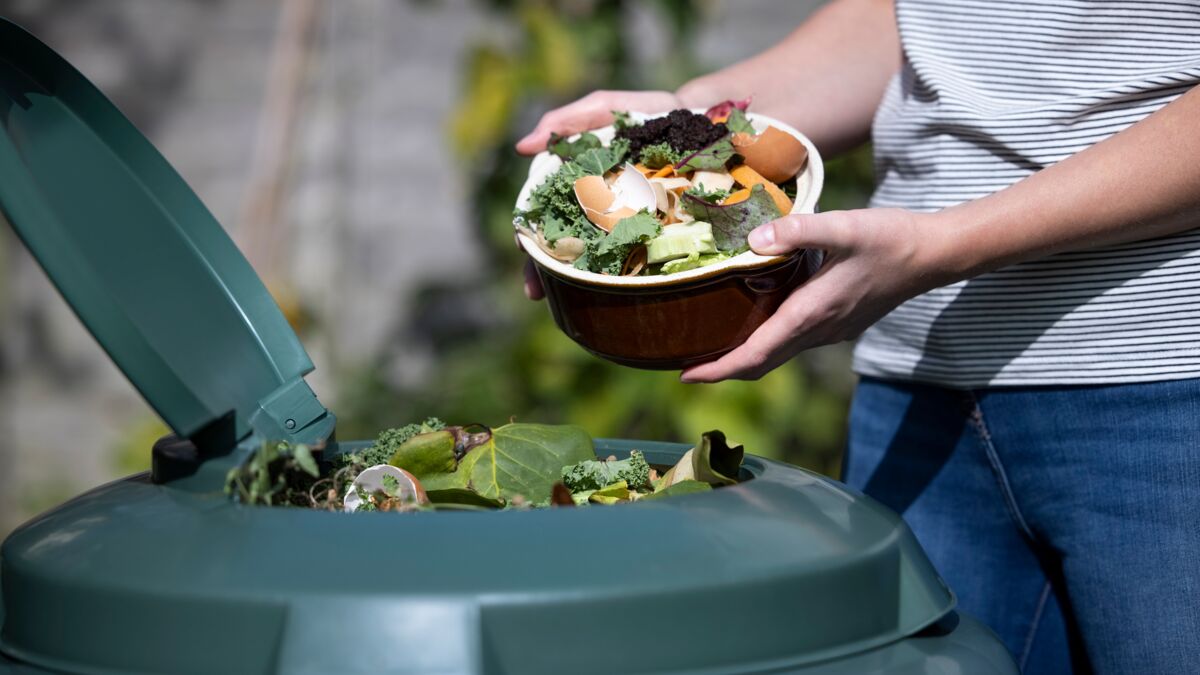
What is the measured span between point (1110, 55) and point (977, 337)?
31 cm

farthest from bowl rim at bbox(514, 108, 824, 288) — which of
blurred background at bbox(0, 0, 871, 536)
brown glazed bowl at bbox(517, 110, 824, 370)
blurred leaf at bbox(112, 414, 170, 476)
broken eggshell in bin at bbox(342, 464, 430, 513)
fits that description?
blurred leaf at bbox(112, 414, 170, 476)

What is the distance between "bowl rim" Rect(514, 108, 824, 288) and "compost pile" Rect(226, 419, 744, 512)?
0.47 ft

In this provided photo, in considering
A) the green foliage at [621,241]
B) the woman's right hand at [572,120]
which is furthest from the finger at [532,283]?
the green foliage at [621,241]

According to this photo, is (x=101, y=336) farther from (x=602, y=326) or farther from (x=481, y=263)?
(x=481, y=263)

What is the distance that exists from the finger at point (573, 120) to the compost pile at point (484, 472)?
397mm

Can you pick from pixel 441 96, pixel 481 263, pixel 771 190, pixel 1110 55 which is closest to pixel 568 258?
pixel 771 190

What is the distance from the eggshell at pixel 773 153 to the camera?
45.3 inches

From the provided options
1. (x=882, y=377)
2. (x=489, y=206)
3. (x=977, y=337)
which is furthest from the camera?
(x=489, y=206)

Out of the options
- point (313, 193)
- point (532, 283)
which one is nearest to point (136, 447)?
point (313, 193)

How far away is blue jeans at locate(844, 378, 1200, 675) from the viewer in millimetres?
1113

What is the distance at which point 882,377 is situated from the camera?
4.62 feet

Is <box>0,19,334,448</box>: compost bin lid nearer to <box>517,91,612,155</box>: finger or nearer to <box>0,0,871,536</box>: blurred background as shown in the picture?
<box>517,91,612,155</box>: finger

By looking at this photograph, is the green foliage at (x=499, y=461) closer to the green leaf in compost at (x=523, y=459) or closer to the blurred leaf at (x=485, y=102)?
the green leaf in compost at (x=523, y=459)

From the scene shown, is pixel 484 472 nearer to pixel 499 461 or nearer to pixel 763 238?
pixel 499 461
